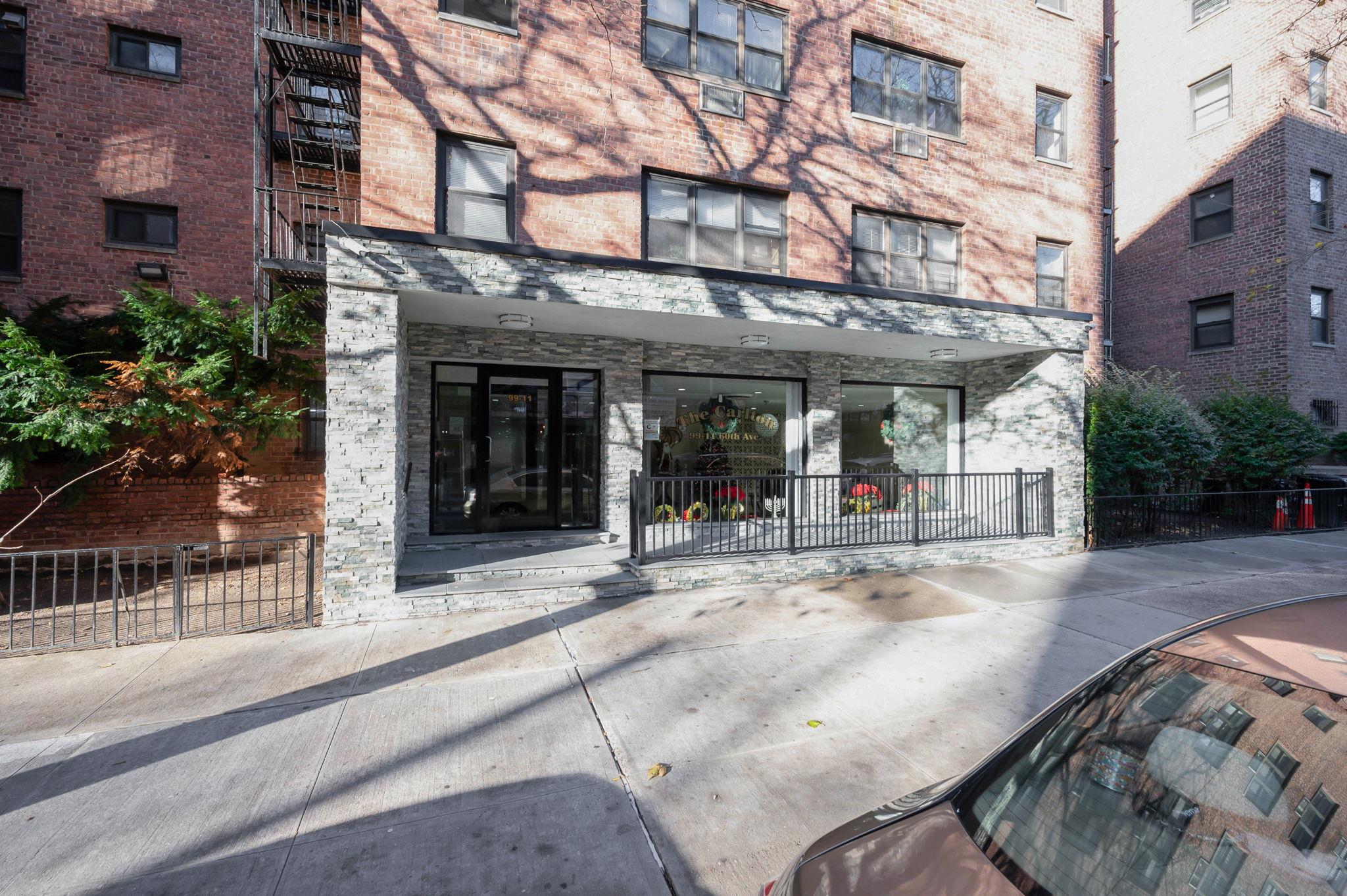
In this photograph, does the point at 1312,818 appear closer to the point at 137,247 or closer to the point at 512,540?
the point at 512,540

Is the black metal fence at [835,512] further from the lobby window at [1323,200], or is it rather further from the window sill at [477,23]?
the lobby window at [1323,200]

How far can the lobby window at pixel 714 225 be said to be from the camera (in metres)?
8.89

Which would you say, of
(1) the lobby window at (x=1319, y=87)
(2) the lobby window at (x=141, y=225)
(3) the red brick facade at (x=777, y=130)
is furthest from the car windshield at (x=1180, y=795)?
(1) the lobby window at (x=1319, y=87)

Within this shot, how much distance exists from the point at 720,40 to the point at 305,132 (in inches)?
314

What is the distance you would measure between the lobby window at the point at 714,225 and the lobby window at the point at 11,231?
10.5 meters

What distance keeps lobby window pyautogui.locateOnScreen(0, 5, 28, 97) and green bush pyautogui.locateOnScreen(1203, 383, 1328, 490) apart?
23.5 metres

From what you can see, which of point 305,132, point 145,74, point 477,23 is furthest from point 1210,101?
point 145,74

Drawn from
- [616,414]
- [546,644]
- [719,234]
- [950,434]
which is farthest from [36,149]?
[950,434]

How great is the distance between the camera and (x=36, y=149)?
9695mm

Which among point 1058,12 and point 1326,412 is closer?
point 1058,12

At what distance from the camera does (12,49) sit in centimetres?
977

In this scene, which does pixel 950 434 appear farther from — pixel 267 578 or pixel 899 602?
pixel 267 578

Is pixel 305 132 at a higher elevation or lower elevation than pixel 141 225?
higher

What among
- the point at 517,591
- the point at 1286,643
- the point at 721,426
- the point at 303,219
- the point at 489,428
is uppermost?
the point at 303,219
